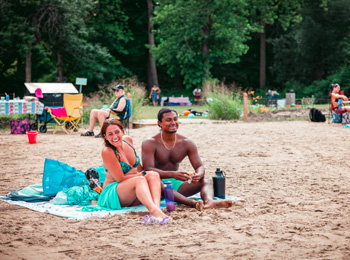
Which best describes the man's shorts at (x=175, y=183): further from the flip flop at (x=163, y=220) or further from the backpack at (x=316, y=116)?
the backpack at (x=316, y=116)

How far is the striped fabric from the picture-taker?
13.0 metres

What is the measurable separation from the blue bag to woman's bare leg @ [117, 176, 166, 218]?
2.96ft


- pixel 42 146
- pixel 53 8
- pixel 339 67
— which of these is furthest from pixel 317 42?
pixel 42 146

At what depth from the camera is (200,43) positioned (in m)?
31.4

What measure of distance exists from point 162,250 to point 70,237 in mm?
882

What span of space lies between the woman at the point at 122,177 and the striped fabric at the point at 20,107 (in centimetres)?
868

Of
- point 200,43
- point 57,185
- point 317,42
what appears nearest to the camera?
point 57,185

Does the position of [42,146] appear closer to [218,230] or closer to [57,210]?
[57,210]

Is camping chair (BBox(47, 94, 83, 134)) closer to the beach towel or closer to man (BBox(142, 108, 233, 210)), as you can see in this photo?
the beach towel

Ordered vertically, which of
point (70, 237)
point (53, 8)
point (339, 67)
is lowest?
point (70, 237)

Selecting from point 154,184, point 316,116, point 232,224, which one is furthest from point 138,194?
point 316,116

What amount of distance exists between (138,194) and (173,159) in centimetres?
76

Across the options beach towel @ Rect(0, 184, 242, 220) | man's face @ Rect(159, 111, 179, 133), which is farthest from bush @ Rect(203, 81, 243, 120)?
man's face @ Rect(159, 111, 179, 133)

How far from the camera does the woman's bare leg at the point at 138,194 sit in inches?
179
